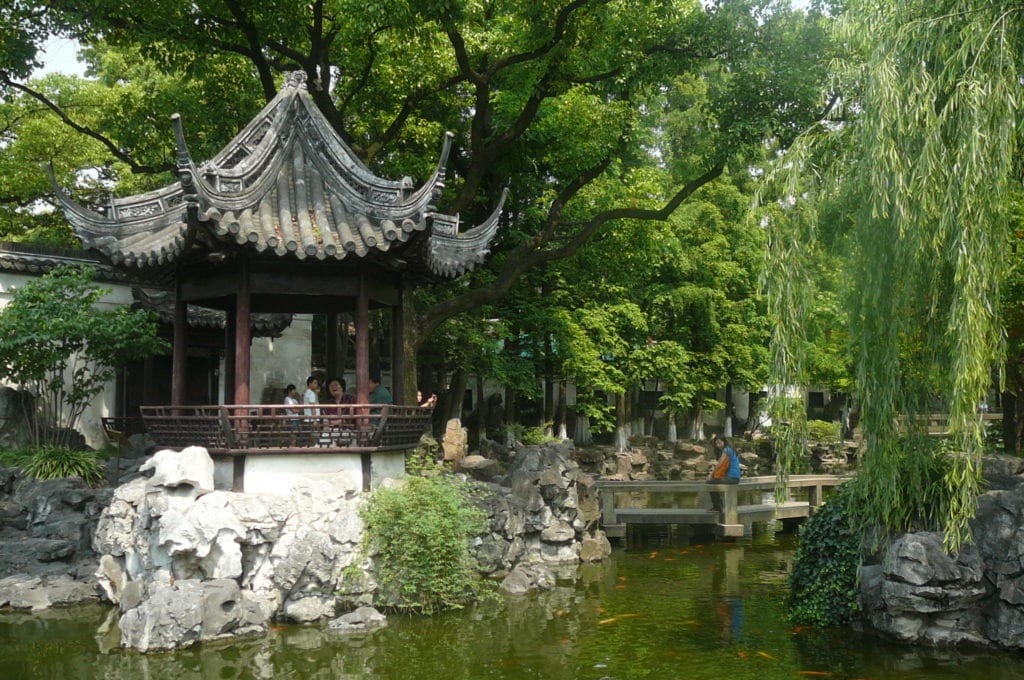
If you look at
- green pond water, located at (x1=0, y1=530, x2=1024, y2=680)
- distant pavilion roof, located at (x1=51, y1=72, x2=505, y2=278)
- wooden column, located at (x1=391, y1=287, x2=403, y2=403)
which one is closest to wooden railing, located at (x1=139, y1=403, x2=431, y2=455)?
Answer: wooden column, located at (x1=391, y1=287, x2=403, y2=403)

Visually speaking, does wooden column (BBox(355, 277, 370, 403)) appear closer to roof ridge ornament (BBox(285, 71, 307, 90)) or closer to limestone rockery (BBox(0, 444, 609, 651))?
limestone rockery (BBox(0, 444, 609, 651))

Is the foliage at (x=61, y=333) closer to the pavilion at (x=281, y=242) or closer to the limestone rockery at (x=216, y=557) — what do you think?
the pavilion at (x=281, y=242)

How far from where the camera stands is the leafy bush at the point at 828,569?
850 centimetres

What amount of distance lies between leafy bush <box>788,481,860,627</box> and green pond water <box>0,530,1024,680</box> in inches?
8.7

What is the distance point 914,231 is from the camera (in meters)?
7.35

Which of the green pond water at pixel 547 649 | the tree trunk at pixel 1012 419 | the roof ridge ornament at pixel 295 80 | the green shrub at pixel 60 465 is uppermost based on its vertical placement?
the roof ridge ornament at pixel 295 80

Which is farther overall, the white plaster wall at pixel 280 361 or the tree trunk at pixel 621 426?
the tree trunk at pixel 621 426

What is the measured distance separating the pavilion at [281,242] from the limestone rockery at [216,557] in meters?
0.62

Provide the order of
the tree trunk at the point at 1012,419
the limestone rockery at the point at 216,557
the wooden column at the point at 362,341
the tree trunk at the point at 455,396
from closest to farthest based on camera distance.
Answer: the limestone rockery at the point at 216,557 < the wooden column at the point at 362,341 < the tree trunk at the point at 1012,419 < the tree trunk at the point at 455,396

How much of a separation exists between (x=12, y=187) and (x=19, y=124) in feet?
4.44

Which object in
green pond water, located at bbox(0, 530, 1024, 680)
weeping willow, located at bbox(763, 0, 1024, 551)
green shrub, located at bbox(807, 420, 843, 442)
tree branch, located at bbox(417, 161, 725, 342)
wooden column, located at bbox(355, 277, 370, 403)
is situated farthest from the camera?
green shrub, located at bbox(807, 420, 843, 442)

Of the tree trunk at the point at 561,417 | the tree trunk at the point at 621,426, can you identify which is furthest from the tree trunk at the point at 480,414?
the tree trunk at the point at 621,426

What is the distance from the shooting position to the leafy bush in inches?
335

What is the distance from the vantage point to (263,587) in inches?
344
